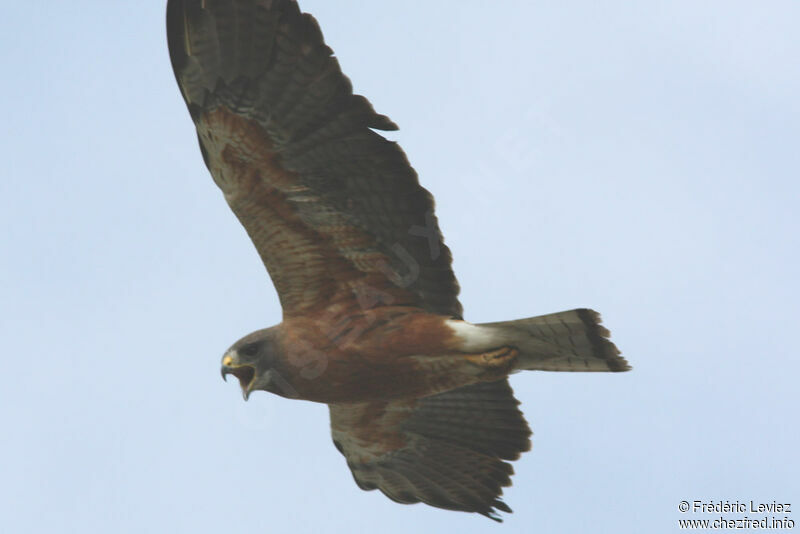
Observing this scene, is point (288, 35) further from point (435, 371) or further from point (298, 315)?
point (435, 371)

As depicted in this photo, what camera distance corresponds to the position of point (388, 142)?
914cm

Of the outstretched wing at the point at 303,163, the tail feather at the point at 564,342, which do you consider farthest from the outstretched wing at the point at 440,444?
the outstretched wing at the point at 303,163

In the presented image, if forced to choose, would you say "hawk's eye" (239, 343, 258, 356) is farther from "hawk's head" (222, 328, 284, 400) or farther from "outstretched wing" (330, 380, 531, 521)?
"outstretched wing" (330, 380, 531, 521)

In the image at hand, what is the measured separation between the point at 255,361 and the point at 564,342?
2532 mm

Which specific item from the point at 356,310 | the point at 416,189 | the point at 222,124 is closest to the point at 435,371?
the point at 356,310

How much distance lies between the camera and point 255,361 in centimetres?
975

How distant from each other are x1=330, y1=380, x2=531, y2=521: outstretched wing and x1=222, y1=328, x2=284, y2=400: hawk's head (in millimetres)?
1444

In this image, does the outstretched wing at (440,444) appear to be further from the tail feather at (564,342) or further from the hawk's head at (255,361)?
the hawk's head at (255,361)

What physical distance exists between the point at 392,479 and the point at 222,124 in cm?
401

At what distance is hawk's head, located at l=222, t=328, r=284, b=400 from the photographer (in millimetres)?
9719

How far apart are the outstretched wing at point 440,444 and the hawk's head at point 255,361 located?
1.44 metres

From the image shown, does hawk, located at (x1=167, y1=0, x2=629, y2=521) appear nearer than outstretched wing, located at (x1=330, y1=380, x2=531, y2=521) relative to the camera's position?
Yes

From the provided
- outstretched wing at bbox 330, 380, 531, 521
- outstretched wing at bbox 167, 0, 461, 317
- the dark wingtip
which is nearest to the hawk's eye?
outstretched wing at bbox 167, 0, 461, 317

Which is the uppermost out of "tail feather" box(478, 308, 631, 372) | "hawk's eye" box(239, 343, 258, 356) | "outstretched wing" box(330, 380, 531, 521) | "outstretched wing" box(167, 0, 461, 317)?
"outstretched wing" box(167, 0, 461, 317)
